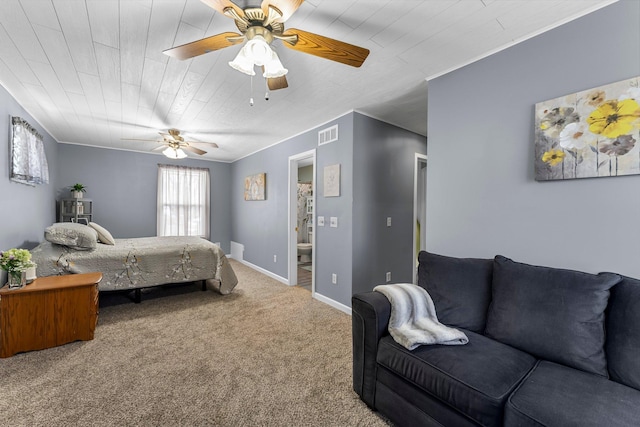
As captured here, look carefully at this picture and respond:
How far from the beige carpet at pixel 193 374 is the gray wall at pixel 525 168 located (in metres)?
1.46

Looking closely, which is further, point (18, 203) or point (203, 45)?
point (18, 203)

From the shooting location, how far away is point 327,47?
153 centimetres

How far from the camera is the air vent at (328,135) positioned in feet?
11.4

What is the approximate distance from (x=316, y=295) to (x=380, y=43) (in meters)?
3.05

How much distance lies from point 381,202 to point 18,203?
421 centimetres

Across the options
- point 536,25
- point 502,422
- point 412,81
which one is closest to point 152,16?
point 412,81

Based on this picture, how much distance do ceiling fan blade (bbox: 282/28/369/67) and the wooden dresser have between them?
107 inches

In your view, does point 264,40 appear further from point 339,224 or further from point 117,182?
point 117,182

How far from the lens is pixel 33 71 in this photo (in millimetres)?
2312

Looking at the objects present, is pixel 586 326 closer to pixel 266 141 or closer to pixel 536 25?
pixel 536 25

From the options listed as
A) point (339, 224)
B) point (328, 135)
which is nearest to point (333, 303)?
point (339, 224)

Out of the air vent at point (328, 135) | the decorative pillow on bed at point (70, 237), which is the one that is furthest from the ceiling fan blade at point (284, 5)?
the decorative pillow on bed at point (70, 237)

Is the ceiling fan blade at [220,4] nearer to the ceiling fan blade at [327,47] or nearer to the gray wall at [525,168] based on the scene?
the ceiling fan blade at [327,47]

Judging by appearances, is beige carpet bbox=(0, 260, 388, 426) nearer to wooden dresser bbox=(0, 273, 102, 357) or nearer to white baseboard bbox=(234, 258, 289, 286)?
wooden dresser bbox=(0, 273, 102, 357)
